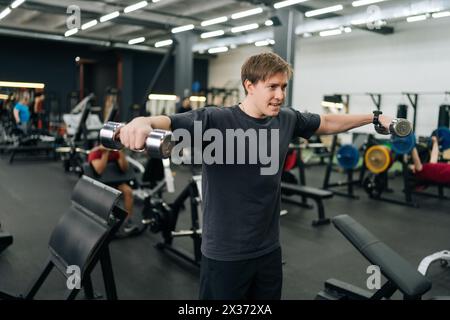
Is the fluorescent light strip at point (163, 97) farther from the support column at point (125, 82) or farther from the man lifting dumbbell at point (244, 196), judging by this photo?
the man lifting dumbbell at point (244, 196)

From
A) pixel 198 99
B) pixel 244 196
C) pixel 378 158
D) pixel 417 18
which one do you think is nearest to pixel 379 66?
pixel 417 18

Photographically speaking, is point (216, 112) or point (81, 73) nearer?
point (216, 112)

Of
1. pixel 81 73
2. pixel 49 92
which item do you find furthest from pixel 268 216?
pixel 81 73

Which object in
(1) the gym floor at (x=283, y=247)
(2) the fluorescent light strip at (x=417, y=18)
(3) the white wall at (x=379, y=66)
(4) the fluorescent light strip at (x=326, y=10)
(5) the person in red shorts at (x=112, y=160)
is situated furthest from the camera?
(4) the fluorescent light strip at (x=326, y=10)

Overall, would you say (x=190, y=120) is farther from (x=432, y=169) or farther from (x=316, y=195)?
(x=432, y=169)

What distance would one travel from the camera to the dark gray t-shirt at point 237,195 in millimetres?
1124

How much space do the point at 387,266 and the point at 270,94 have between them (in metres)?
0.80

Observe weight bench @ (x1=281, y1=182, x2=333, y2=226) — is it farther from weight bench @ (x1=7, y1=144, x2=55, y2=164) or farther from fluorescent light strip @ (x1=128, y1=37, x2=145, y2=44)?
fluorescent light strip @ (x1=128, y1=37, x2=145, y2=44)

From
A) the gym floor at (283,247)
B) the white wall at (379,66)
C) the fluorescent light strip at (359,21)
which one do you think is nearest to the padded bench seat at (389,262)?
the gym floor at (283,247)

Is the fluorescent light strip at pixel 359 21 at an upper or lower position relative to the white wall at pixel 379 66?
upper

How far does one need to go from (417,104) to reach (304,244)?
357 centimetres

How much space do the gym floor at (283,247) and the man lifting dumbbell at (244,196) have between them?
3.69 ft

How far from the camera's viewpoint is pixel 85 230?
1599mm

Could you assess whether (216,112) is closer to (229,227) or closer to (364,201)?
(229,227)
